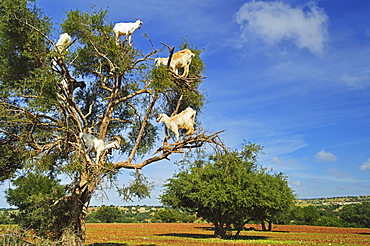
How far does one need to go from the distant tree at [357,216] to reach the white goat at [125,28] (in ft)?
259

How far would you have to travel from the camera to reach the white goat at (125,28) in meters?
13.7

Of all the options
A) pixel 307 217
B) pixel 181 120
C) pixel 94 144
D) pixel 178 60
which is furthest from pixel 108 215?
pixel 178 60

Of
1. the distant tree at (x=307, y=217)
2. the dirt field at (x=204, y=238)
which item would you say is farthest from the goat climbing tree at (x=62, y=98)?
the distant tree at (x=307, y=217)

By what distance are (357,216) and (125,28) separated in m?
84.8

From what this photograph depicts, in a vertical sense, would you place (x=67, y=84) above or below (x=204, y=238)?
above

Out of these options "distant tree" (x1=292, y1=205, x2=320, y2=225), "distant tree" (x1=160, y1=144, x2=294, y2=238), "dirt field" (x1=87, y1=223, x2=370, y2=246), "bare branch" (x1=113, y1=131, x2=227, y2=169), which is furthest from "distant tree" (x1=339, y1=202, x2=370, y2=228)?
"bare branch" (x1=113, y1=131, x2=227, y2=169)

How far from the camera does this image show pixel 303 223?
79.8 m

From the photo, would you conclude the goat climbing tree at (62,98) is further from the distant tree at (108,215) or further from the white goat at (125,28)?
the distant tree at (108,215)

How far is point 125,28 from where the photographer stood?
1370 cm

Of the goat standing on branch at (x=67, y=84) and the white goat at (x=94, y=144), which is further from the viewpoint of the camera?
the goat standing on branch at (x=67, y=84)

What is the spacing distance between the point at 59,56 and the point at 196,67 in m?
6.38

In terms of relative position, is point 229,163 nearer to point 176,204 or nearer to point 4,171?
point 4,171

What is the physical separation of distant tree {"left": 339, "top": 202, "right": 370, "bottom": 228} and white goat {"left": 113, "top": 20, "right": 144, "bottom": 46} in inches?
3111

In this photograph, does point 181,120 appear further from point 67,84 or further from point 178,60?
point 67,84
